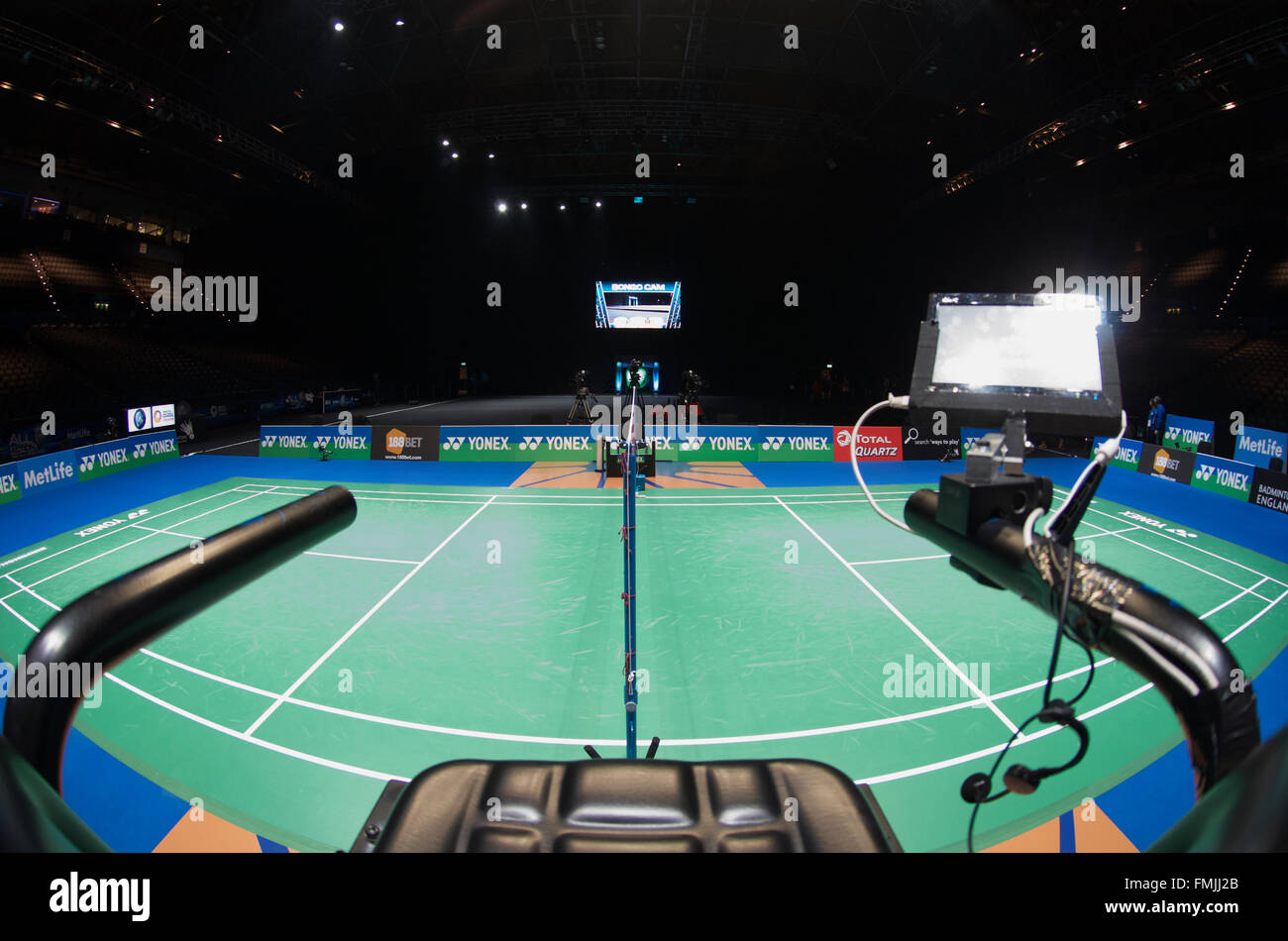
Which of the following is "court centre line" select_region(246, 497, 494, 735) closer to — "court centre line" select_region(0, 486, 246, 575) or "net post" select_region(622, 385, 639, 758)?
"net post" select_region(622, 385, 639, 758)

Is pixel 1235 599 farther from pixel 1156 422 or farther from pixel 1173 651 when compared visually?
pixel 1156 422

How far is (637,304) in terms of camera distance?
93.7ft

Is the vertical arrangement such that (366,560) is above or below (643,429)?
below

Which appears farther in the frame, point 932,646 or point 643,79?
point 643,79

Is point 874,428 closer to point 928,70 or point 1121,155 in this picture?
point 928,70

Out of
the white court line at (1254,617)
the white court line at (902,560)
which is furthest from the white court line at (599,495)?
the white court line at (1254,617)

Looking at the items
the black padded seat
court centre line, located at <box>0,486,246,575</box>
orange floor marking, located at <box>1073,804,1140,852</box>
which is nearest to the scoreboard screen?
court centre line, located at <box>0,486,246,575</box>

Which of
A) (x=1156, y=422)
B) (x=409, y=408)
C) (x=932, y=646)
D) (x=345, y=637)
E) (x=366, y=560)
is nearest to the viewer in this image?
(x=932, y=646)

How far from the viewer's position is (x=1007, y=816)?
350 cm

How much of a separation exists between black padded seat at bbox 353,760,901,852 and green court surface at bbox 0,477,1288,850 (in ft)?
8.38

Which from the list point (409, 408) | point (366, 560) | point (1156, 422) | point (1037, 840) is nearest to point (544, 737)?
point (1037, 840)

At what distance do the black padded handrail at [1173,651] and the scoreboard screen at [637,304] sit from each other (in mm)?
27953

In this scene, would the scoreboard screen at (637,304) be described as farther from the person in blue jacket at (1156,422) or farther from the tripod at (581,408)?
the person in blue jacket at (1156,422)

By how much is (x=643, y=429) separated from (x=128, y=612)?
508 inches
